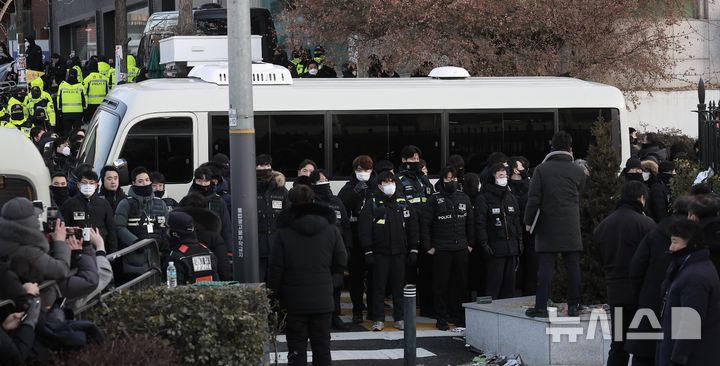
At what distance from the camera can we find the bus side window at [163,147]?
683 inches

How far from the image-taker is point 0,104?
2981cm

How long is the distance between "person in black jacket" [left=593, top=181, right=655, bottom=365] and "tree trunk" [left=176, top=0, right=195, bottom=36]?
732 inches

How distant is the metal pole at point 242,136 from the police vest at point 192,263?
0.31 meters

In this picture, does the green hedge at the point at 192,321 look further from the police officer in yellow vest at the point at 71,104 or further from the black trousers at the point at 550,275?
the police officer in yellow vest at the point at 71,104

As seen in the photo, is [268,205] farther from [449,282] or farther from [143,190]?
[449,282]

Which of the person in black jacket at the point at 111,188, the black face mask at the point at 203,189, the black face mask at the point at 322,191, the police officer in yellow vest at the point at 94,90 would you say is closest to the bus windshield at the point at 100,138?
the person in black jacket at the point at 111,188

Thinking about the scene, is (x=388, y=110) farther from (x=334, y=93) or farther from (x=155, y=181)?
(x=155, y=181)

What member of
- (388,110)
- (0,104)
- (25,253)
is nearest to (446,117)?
(388,110)

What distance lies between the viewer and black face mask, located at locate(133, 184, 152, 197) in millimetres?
13492

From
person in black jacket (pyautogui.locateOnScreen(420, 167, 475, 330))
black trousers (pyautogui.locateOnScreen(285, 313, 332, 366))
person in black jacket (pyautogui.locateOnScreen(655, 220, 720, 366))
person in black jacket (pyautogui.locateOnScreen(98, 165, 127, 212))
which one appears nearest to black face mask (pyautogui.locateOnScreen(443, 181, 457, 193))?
person in black jacket (pyautogui.locateOnScreen(420, 167, 475, 330))

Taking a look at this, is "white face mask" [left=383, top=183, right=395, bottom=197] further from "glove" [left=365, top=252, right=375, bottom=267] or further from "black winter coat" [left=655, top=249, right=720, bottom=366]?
"black winter coat" [left=655, top=249, right=720, bottom=366]

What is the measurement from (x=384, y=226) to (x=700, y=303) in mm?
6236

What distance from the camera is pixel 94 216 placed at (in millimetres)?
13156

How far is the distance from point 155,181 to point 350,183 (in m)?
2.32
